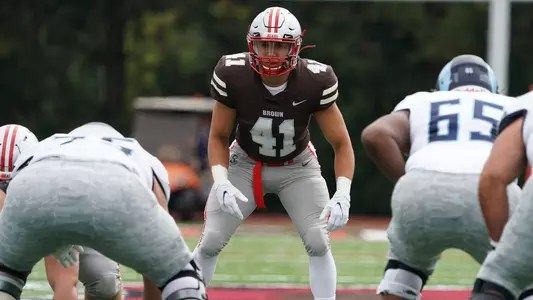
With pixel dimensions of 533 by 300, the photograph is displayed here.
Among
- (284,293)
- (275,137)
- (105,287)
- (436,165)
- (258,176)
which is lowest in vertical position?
(284,293)

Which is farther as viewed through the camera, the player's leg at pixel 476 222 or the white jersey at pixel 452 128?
the white jersey at pixel 452 128

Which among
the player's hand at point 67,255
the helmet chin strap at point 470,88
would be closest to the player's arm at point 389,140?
the helmet chin strap at point 470,88

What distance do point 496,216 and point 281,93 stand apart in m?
2.35

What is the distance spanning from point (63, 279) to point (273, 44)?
1550 millimetres

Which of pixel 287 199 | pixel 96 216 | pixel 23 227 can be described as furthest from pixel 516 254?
pixel 287 199

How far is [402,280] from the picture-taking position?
5.78 metres

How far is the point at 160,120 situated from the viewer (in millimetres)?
21047

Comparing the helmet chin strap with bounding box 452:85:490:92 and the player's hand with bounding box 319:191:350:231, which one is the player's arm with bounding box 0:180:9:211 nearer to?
the player's hand with bounding box 319:191:350:231

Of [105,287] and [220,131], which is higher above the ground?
[220,131]

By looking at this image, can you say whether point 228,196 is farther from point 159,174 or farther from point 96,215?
point 96,215

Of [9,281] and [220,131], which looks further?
[220,131]

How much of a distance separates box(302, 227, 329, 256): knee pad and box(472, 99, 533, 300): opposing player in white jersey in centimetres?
217

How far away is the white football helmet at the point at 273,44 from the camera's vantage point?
267 inches

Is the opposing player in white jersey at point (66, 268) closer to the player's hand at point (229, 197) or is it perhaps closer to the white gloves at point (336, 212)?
the player's hand at point (229, 197)
